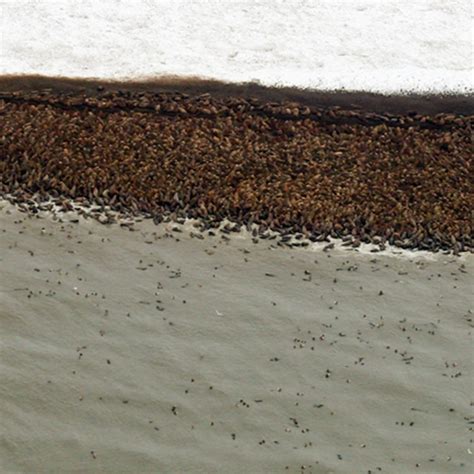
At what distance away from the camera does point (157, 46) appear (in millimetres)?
17703

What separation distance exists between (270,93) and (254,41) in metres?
2.09

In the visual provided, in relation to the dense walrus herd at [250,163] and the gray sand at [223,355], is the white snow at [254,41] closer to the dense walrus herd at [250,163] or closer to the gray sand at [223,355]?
the dense walrus herd at [250,163]

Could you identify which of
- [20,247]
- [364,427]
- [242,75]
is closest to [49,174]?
[20,247]

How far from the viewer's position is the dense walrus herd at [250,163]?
14219mm

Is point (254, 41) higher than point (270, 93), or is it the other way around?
point (254, 41)

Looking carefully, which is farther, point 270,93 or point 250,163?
point 270,93

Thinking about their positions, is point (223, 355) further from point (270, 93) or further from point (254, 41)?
point (254, 41)

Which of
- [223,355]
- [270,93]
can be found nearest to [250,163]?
[270,93]

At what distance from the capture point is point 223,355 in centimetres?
1211

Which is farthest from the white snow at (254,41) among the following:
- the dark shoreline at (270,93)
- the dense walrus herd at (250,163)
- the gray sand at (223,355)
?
the gray sand at (223,355)

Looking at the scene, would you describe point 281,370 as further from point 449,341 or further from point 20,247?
point 20,247

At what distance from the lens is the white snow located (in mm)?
16938

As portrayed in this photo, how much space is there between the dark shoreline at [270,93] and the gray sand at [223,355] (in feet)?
10.3

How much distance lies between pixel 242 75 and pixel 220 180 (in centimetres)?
296
